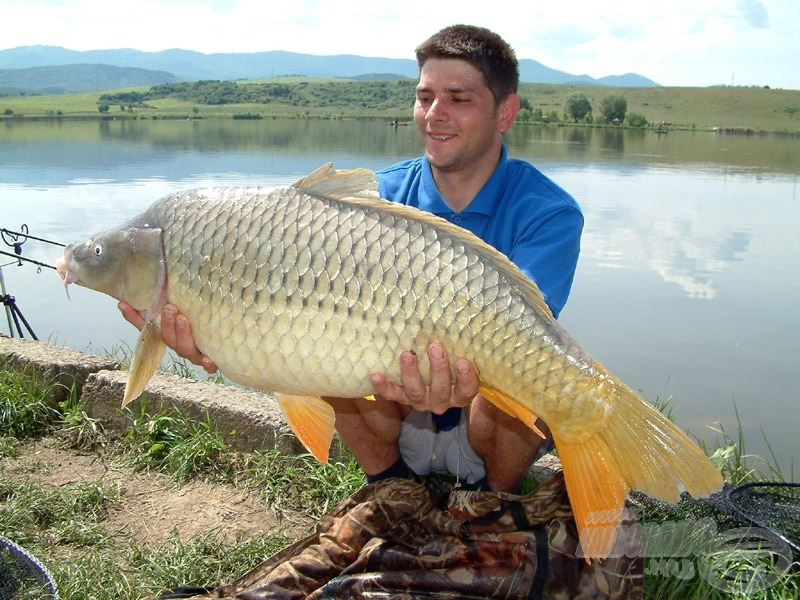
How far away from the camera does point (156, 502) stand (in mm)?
2229

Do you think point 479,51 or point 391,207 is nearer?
point 391,207

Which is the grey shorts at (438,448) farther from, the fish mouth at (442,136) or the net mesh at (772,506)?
the fish mouth at (442,136)

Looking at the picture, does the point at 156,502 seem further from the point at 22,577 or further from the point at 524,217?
the point at 524,217

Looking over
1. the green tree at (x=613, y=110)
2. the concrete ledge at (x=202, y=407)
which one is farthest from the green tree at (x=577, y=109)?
the concrete ledge at (x=202, y=407)

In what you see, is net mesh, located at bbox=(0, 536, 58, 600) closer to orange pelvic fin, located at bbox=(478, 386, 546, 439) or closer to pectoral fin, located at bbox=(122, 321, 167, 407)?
pectoral fin, located at bbox=(122, 321, 167, 407)

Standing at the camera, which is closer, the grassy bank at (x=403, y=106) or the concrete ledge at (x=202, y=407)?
the concrete ledge at (x=202, y=407)

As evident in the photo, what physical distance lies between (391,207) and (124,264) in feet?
2.01

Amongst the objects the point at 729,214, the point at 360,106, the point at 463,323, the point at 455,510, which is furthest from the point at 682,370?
the point at 360,106

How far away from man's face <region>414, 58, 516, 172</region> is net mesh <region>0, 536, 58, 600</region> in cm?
141

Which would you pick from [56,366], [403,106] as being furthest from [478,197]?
[403,106]

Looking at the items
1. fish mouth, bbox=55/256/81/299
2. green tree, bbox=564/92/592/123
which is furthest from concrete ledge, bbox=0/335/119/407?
green tree, bbox=564/92/592/123

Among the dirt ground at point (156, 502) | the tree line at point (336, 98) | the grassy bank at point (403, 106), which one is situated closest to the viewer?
the dirt ground at point (156, 502)

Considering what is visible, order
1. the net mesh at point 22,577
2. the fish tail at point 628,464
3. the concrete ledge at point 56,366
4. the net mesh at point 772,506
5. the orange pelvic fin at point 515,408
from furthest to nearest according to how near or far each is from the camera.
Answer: the concrete ledge at point 56,366
the net mesh at point 772,506
the net mesh at point 22,577
the orange pelvic fin at point 515,408
the fish tail at point 628,464

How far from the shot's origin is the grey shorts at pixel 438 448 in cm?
211
